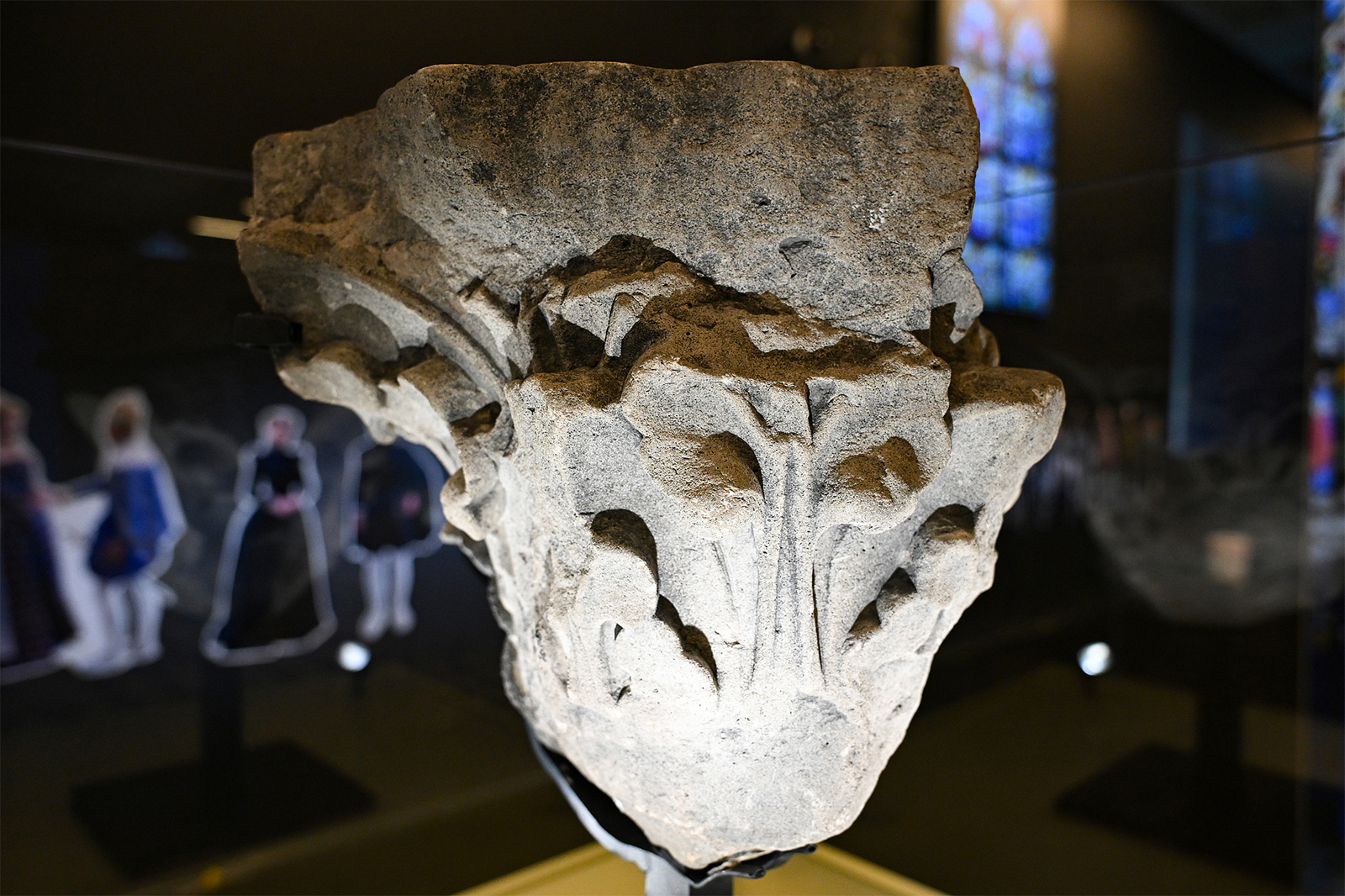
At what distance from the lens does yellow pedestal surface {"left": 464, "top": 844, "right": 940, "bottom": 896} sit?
5.89 feet

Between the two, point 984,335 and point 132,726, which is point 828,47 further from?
point 132,726

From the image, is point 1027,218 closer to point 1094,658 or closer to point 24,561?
point 1094,658

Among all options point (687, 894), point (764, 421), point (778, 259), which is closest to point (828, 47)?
point (778, 259)

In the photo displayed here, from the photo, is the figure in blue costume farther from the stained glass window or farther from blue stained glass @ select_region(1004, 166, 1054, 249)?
blue stained glass @ select_region(1004, 166, 1054, 249)

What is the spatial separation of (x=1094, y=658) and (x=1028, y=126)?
4.56 ft

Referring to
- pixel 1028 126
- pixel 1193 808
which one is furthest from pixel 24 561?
pixel 1193 808

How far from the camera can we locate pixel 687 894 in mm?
1201

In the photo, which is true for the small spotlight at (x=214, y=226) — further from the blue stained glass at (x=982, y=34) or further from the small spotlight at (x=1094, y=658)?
the small spotlight at (x=1094, y=658)

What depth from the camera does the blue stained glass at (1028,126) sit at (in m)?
2.23

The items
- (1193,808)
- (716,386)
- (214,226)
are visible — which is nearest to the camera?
(716,386)

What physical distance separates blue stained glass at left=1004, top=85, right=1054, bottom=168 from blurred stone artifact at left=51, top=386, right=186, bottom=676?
2.14 metres

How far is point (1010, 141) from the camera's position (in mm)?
2236

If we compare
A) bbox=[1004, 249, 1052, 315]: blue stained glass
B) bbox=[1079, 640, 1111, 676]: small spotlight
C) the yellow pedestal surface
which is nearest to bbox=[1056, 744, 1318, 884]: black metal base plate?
bbox=[1079, 640, 1111, 676]: small spotlight

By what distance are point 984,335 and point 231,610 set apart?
1600 mm
